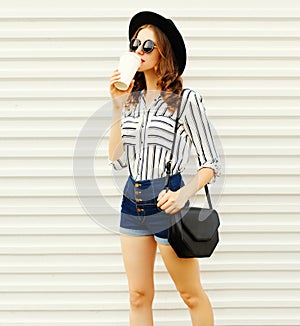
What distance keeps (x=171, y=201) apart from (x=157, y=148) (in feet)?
0.87

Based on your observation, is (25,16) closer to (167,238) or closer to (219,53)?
(219,53)

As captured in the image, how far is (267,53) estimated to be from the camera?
114 inches

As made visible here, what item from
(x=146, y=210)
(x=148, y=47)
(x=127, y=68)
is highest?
(x=148, y=47)

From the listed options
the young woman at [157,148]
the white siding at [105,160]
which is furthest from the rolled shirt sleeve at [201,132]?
the white siding at [105,160]

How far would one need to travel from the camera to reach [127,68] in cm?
218

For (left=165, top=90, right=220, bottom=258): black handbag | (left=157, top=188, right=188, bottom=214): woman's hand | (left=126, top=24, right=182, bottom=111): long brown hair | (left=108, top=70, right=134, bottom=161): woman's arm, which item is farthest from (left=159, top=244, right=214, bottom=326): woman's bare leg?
(left=126, top=24, right=182, bottom=111): long brown hair

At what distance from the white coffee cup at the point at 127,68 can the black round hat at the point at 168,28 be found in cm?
21

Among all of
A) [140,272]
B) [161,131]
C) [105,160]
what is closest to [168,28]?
[161,131]

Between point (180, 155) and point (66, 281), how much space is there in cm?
114

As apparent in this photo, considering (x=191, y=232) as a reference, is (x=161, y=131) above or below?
above

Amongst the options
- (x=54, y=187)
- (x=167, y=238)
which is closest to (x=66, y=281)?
(x=54, y=187)

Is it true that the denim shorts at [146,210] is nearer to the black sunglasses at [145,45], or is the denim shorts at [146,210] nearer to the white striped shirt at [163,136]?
the white striped shirt at [163,136]

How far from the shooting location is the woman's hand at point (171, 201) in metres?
2.20

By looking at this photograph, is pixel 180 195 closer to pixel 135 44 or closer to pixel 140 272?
pixel 140 272
